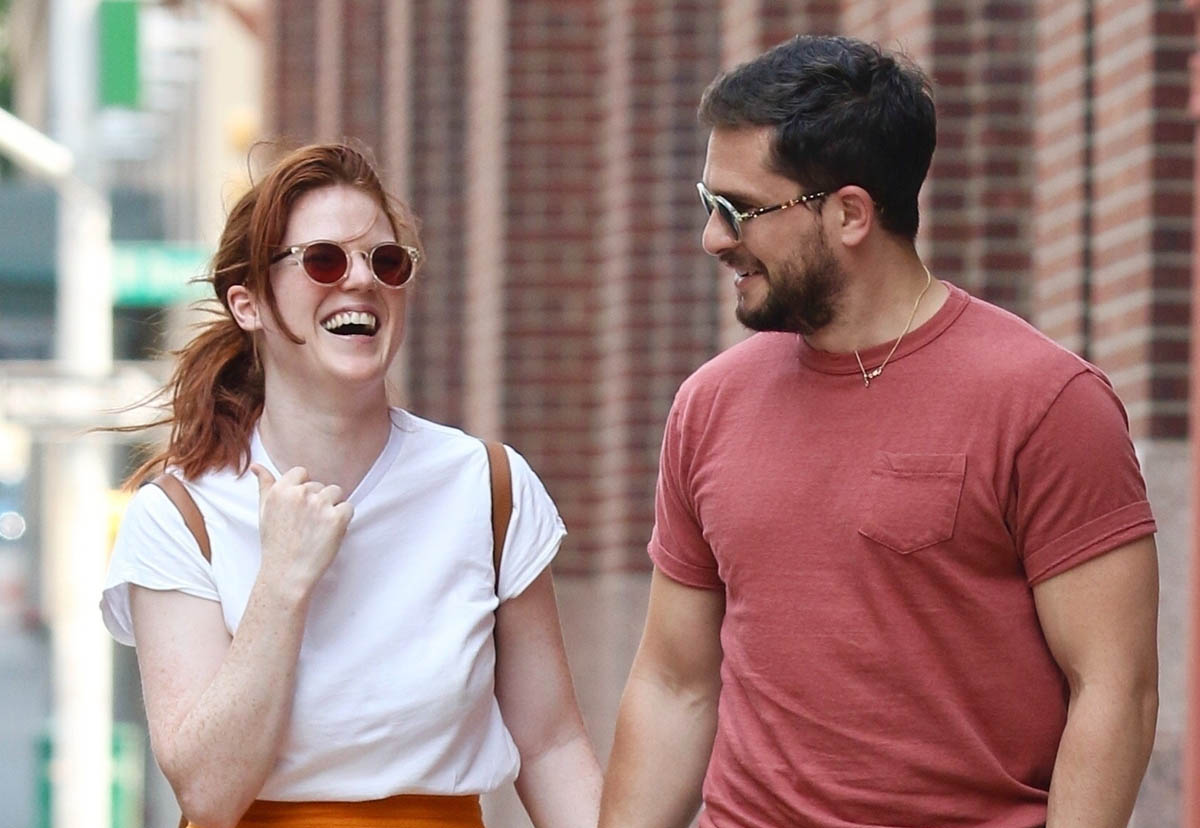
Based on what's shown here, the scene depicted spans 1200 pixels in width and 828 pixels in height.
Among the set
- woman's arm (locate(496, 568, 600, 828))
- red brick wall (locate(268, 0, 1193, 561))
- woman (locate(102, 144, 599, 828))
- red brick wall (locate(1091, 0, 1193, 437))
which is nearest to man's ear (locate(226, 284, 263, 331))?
woman (locate(102, 144, 599, 828))

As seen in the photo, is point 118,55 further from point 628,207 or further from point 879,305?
point 879,305

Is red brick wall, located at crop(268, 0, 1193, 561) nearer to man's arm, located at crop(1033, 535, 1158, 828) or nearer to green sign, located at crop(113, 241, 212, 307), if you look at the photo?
green sign, located at crop(113, 241, 212, 307)

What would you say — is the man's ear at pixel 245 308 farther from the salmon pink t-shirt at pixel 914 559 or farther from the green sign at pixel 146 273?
the green sign at pixel 146 273

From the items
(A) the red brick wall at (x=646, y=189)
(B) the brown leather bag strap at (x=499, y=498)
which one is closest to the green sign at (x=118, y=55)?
(A) the red brick wall at (x=646, y=189)

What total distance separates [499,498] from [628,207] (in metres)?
6.94

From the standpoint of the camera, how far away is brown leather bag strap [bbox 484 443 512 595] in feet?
13.5

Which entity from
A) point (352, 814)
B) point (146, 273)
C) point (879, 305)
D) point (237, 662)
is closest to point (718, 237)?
point (879, 305)

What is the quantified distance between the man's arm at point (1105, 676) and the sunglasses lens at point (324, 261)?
1137 millimetres

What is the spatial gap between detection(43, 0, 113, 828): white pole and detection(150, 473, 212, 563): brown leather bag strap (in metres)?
7.55

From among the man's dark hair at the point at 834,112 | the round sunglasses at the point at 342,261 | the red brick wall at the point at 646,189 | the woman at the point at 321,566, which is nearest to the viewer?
the man's dark hair at the point at 834,112

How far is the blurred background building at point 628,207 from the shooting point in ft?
20.8

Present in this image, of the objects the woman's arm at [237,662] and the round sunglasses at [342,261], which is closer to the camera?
the woman's arm at [237,662]

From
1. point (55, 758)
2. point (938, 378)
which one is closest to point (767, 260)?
point (938, 378)

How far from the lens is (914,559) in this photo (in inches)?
143
